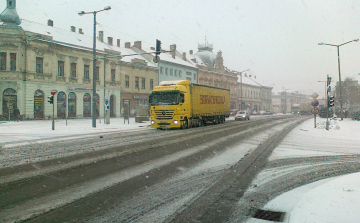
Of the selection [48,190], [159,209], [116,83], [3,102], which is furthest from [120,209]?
[116,83]

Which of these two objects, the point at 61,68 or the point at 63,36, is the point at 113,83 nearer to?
the point at 61,68

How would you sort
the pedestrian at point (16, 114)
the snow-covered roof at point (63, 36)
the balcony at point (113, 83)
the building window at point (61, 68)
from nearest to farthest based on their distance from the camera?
the pedestrian at point (16, 114) < the snow-covered roof at point (63, 36) < the building window at point (61, 68) < the balcony at point (113, 83)

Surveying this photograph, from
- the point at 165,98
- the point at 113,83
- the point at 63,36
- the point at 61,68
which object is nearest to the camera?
the point at 165,98

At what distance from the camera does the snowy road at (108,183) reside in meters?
4.19

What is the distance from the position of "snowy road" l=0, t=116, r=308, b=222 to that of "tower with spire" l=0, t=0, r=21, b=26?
1081 inches

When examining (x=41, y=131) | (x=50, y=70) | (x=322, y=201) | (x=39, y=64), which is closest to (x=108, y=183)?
(x=322, y=201)

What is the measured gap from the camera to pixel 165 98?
2023 cm

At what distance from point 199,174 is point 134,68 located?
41.4 meters

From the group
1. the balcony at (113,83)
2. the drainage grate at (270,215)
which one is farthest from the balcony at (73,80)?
the drainage grate at (270,215)

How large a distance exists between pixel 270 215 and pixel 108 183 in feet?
10.8

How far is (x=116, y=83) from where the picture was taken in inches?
1698

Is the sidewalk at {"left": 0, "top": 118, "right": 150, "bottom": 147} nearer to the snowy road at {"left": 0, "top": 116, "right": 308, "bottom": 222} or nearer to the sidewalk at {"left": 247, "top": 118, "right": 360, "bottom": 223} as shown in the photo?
the snowy road at {"left": 0, "top": 116, "right": 308, "bottom": 222}

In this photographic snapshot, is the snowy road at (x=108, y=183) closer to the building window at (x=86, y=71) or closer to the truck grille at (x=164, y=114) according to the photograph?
the truck grille at (x=164, y=114)

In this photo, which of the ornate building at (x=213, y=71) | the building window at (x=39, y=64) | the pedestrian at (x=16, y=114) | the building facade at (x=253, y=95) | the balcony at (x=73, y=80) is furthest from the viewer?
the building facade at (x=253, y=95)
